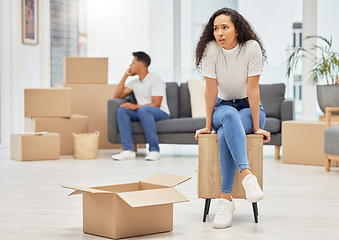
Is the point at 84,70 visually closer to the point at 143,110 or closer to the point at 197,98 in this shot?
A: the point at 143,110

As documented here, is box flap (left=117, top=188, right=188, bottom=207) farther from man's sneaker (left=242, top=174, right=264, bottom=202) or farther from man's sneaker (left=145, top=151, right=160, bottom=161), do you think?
man's sneaker (left=145, top=151, right=160, bottom=161)

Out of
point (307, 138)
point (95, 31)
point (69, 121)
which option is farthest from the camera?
point (95, 31)

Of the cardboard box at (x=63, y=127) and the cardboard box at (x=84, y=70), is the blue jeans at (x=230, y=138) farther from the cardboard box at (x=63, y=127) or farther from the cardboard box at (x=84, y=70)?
the cardboard box at (x=84, y=70)

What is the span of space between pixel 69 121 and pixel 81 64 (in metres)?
0.77

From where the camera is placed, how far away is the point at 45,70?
24.6 feet

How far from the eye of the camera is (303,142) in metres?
5.30

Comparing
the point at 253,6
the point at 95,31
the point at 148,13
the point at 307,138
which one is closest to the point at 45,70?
the point at 95,31

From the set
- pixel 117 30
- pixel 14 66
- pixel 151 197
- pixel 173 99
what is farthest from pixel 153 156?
pixel 151 197

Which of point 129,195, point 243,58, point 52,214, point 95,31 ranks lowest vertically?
point 52,214

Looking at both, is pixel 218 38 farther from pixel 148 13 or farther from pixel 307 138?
pixel 148 13

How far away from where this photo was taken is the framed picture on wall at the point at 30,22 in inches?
273

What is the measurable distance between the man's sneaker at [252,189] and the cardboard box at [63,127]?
3423 millimetres

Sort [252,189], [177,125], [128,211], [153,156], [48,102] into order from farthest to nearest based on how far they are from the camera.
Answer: [48,102] < [177,125] < [153,156] < [252,189] < [128,211]

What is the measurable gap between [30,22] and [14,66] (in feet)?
2.20
